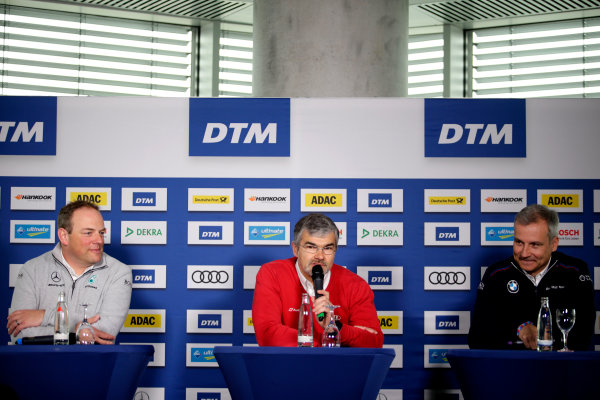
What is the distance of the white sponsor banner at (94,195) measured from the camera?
4691 mm

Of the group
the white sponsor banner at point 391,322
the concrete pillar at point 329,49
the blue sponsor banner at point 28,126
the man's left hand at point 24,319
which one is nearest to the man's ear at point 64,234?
the man's left hand at point 24,319

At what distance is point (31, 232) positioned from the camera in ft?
15.3

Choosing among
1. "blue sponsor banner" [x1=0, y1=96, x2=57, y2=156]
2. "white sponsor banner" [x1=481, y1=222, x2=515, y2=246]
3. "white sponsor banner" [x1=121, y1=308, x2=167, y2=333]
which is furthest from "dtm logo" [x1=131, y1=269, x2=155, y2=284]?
"white sponsor banner" [x1=481, y1=222, x2=515, y2=246]

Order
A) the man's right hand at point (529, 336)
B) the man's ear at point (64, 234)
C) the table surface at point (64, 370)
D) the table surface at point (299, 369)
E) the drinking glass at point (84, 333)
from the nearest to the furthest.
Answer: the table surface at point (299, 369) → the table surface at point (64, 370) → the drinking glass at point (84, 333) → the man's right hand at point (529, 336) → the man's ear at point (64, 234)

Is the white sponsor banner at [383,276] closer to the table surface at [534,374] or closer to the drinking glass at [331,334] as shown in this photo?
the drinking glass at [331,334]

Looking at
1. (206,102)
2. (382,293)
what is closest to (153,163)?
(206,102)

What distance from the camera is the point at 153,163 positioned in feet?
15.5

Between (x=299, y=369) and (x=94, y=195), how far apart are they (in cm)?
248

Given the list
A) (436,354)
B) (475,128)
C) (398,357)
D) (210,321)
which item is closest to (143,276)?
(210,321)

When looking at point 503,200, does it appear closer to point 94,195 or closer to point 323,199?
point 323,199

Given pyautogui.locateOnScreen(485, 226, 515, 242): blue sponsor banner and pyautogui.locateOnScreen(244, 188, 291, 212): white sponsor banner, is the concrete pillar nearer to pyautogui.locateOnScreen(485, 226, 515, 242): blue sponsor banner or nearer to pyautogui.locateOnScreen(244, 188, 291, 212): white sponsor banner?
pyautogui.locateOnScreen(244, 188, 291, 212): white sponsor banner

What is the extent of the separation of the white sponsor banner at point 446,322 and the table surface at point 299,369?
1886 millimetres

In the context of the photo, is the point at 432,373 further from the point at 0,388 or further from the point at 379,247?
the point at 0,388

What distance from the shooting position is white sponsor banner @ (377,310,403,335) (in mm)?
4578
